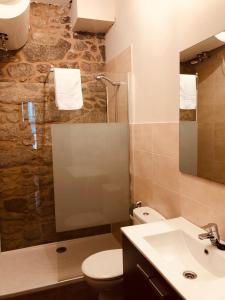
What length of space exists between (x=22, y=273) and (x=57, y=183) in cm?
99

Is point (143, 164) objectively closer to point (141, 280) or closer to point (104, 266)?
point (104, 266)

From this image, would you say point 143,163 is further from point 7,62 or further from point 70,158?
point 7,62

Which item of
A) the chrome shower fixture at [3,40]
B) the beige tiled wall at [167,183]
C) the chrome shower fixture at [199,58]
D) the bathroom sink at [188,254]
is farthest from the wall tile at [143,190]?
the chrome shower fixture at [3,40]

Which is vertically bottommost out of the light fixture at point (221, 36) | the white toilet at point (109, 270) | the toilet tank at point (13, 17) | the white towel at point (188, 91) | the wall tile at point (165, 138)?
the white toilet at point (109, 270)

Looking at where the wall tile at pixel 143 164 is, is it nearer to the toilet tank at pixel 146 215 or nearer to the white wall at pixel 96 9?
the toilet tank at pixel 146 215

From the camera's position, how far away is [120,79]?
2381 mm

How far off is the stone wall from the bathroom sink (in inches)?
63.2

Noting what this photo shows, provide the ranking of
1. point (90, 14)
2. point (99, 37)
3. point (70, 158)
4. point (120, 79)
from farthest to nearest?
Answer: 1. point (99, 37)
2. point (90, 14)
3. point (120, 79)
4. point (70, 158)

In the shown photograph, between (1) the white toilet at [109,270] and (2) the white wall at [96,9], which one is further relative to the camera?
(2) the white wall at [96,9]

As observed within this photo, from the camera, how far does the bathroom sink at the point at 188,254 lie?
1.19 metres

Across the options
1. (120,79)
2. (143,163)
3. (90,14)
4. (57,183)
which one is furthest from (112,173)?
(90,14)

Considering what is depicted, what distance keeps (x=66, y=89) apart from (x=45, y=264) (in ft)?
5.84

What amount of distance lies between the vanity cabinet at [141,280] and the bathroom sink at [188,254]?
10cm

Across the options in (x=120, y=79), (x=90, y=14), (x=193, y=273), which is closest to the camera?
(x=193, y=273)
